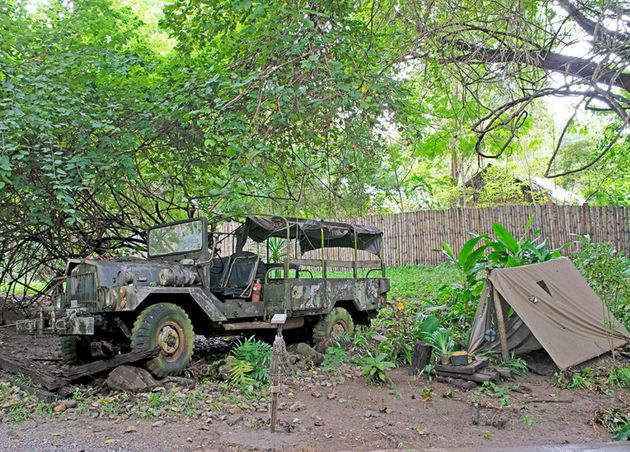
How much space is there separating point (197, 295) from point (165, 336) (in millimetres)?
731

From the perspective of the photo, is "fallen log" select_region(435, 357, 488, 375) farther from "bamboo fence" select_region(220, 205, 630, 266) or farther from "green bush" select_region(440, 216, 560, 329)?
"bamboo fence" select_region(220, 205, 630, 266)

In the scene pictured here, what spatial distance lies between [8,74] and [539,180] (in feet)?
72.1

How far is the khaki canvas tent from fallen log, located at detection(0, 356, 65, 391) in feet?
17.0

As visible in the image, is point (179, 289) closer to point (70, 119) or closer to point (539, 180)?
point (70, 119)

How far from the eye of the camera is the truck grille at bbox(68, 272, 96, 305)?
22.2 ft

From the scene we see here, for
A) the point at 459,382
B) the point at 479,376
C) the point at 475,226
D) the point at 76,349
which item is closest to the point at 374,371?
the point at 459,382

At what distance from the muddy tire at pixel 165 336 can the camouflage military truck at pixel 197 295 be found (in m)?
0.01

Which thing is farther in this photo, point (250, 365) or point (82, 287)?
point (82, 287)

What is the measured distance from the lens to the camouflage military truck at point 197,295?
6.48 meters

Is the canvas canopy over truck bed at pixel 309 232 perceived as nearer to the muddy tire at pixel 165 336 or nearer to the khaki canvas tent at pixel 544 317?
the muddy tire at pixel 165 336

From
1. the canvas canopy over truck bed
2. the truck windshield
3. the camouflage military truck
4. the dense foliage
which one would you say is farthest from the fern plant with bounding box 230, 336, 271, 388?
the dense foliage

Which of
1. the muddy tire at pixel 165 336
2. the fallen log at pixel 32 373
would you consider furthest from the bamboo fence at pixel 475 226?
the fallen log at pixel 32 373

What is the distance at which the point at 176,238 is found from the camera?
811cm

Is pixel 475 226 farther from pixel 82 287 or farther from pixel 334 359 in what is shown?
pixel 82 287
